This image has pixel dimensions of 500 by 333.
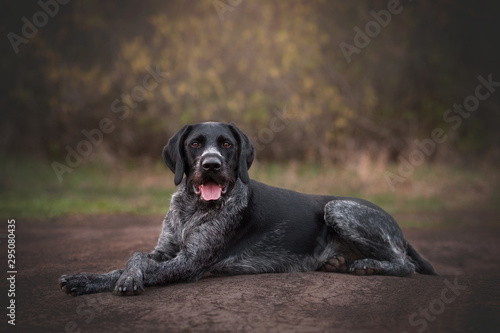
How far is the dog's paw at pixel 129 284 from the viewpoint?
14.4ft

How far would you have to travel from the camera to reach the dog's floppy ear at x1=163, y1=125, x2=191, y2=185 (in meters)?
5.11

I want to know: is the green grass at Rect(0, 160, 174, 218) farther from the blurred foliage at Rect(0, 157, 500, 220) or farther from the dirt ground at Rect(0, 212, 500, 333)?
the dirt ground at Rect(0, 212, 500, 333)

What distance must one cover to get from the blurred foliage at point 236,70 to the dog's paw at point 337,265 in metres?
11.5

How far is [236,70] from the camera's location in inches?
682

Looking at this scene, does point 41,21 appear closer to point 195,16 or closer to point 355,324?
point 195,16

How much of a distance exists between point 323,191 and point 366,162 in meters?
2.30

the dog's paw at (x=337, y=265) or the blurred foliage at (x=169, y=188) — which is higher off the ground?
the blurred foliage at (x=169, y=188)

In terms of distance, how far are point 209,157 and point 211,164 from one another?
3.0 inches

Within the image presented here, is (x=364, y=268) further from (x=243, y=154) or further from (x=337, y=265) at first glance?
(x=243, y=154)

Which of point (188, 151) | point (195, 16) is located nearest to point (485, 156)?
point (195, 16)

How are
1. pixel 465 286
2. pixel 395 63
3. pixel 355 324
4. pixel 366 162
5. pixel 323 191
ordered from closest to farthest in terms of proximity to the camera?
pixel 355 324 < pixel 465 286 < pixel 323 191 < pixel 366 162 < pixel 395 63

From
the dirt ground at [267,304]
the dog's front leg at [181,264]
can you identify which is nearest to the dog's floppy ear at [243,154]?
the dog's front leg at [181,264]

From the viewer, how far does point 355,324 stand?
3773 mm

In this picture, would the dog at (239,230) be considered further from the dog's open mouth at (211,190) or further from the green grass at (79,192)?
the green grass at (79,192)
